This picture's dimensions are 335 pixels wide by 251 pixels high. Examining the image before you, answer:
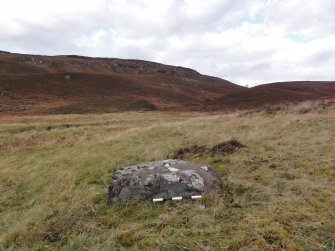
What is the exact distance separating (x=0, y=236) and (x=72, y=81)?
60.4m

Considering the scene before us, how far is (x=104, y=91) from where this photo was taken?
63.3 metres

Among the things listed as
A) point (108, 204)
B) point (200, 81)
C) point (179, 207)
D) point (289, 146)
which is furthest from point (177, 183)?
point (200, 81)

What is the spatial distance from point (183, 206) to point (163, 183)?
86cm

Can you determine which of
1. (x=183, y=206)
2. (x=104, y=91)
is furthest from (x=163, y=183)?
(x=104, y=91)

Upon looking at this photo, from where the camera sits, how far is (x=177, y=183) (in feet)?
26.4

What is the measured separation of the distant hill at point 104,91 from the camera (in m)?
46.2

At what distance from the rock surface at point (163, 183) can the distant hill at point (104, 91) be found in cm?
3448

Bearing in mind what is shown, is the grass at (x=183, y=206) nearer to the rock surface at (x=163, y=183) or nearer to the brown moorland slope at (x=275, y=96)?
the rock surface at (x=163, y=183)

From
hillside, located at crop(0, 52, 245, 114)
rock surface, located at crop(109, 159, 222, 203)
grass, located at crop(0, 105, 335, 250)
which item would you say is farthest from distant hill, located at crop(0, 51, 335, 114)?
rock surface, located at crop(109, 159, 222, 203)

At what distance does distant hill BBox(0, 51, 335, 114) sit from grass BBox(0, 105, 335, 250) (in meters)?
30.3

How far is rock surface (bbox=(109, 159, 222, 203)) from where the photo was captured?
7.97m

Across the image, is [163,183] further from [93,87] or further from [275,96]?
[93,87]

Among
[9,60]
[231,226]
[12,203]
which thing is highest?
[9,60]

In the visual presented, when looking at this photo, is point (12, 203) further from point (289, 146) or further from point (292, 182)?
point (289, 146)
